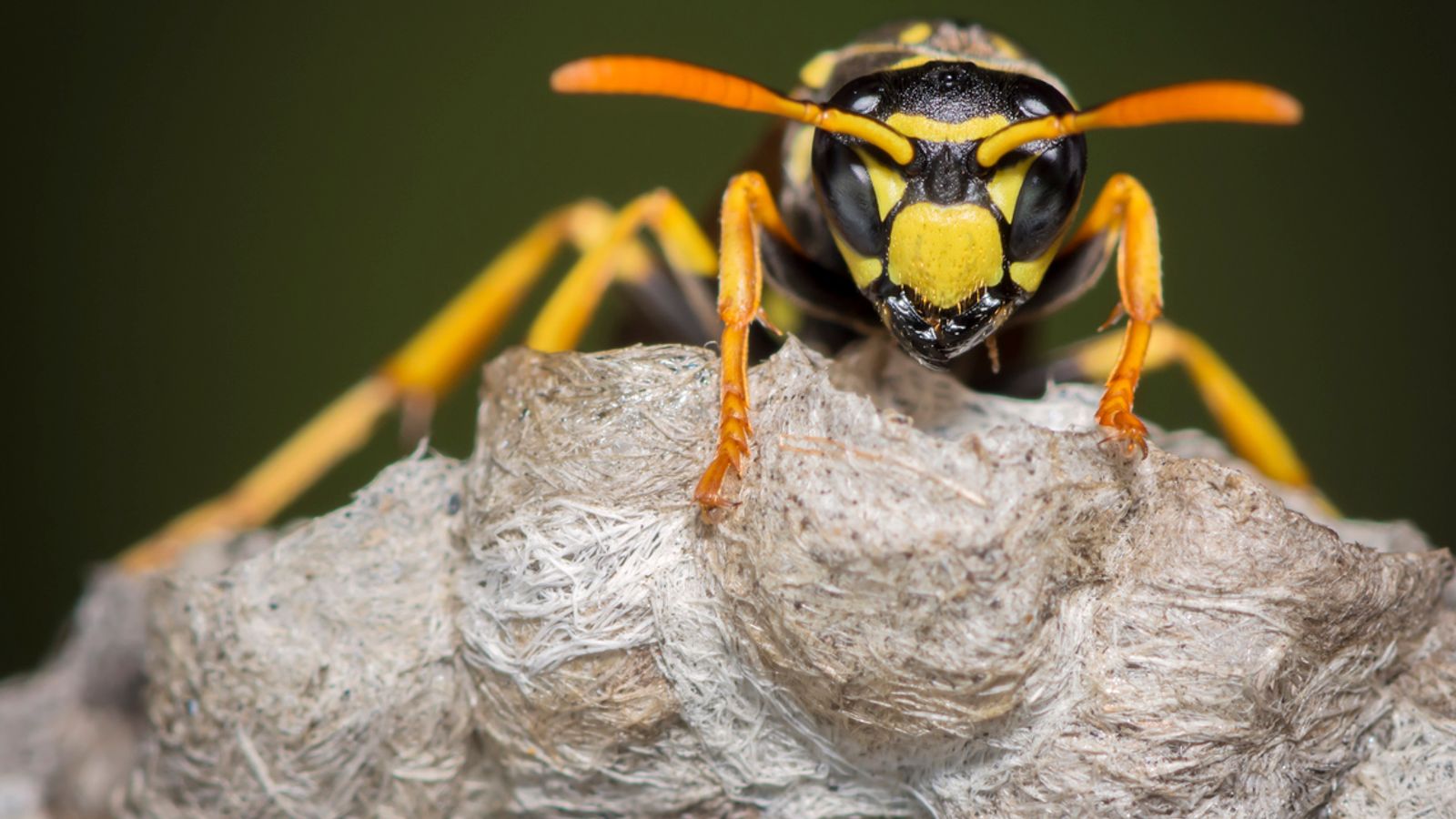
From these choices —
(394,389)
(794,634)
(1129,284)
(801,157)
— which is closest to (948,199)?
(1129,284)

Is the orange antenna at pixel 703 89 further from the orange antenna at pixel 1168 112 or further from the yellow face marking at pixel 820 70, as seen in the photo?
the yellow face marking at pixel 820 70

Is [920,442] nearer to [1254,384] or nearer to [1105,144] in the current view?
[1105,144]

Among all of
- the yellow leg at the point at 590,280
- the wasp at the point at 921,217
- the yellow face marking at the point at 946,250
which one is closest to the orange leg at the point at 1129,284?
the wasp at the point at 921,217

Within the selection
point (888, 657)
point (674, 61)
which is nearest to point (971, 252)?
point (674, 61)

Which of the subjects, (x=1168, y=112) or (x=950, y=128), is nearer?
(x=1168, y=112)

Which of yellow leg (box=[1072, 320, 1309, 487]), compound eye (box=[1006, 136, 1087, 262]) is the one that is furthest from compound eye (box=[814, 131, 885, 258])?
yellow leg (box=[1072, 320, 1309, 487])

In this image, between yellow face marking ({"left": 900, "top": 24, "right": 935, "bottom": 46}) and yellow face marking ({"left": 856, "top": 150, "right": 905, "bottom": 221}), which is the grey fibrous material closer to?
yellow face marking ({"left": 856, "top": 150, "right": 905, "bottom": 221})

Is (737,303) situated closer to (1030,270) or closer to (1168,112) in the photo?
(1030,270)
